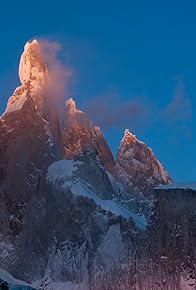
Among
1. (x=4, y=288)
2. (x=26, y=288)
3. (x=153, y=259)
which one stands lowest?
(x=4, y=288)

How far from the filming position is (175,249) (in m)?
197

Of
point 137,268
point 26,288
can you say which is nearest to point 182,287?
point 137,268

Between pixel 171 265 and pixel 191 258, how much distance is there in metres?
5.61

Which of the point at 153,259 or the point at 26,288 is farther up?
the point at 153,259

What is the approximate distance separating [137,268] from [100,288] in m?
12.1

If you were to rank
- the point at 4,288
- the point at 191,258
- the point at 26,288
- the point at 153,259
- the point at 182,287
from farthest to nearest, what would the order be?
the point at 153,259 → the point at 191,258 → the point at 182,287 → the point at 26,288 → the point at 4,288

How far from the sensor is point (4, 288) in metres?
43.2

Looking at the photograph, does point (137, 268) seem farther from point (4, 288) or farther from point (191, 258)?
point (4, 288)

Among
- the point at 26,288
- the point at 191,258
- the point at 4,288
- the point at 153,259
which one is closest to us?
the point at 4,288

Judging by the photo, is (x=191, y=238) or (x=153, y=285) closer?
(x=153, y=285)

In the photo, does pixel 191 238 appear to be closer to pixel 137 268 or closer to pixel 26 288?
pixel 137 268

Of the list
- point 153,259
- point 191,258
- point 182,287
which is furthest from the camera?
point 153,259

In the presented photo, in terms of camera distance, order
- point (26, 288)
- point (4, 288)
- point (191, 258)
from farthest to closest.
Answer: point (191, 258) < point (26, 288) < point (4, 288)

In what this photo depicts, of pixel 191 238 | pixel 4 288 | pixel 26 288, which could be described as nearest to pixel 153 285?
pixel 191 238
